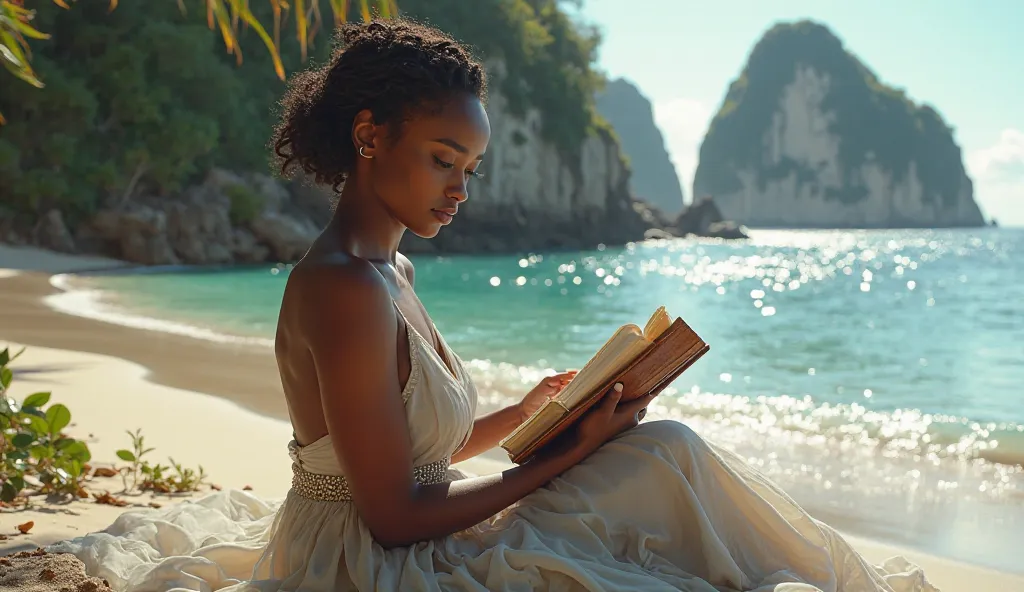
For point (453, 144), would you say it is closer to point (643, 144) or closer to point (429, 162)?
point (429, 162)

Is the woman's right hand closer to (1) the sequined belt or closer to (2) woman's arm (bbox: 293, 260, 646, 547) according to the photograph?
(2) woman's arm (bbox: 293, 260, 646, 547)

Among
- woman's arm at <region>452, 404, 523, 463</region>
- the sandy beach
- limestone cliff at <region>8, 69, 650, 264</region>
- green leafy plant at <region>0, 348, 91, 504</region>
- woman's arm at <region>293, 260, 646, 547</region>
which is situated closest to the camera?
woman's arm at <region>293, 260, 646, 547</region>

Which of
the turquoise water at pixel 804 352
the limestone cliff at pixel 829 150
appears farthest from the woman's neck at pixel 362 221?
the limestone cliff at pixel 829 150

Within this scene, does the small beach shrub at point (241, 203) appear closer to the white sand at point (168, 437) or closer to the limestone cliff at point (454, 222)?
the limestone cliff at point (454, 222)

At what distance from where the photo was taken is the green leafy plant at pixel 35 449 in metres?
3.37

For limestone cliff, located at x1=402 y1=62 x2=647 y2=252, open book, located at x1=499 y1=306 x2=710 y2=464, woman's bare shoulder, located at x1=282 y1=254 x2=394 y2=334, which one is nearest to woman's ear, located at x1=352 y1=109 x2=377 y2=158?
woman's bare shoulder, located at x1=282 y1=254 x2=394 y2=334

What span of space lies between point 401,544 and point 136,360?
7251 mm

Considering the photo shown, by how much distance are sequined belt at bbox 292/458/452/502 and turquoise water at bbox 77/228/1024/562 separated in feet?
9.15

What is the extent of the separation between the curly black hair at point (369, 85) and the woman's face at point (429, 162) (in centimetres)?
4

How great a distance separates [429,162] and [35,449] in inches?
85.9

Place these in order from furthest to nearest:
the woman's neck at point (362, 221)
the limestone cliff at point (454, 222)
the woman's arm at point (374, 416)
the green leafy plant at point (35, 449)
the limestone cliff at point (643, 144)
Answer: the limestone cliff at point (643, 144)
the limestone cliff at point (454, 222)
the green leafy plant at point (35, 449)
the woman's neck at point (362, 221)
the woman's arm at point (374, 416)

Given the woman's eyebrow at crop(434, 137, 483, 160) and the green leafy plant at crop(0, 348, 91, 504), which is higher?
the woman's eyebrow at crop(434, 137, 483, 160)

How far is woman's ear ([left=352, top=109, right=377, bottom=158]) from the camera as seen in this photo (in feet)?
7.20

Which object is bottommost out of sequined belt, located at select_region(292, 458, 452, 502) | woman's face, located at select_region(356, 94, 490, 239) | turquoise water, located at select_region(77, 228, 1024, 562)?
turquoise water, located at select_region(77, 228, 1024, 562)
